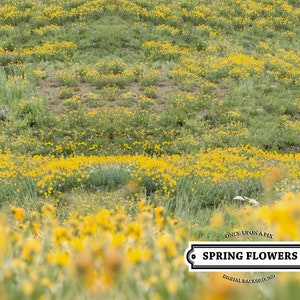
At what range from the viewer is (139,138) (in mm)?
10781

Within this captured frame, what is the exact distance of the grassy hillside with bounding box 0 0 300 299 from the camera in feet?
6.95

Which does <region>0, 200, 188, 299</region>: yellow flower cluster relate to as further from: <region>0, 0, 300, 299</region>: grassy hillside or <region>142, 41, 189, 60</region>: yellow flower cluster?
<region>142, 41, 189, 60</region>: yellow flower cluster

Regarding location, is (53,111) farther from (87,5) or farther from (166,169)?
(87,5)

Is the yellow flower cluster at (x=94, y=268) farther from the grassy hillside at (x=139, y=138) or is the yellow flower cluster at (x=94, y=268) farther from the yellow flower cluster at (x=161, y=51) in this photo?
the yellow flower cluster at (x=161, y=51)

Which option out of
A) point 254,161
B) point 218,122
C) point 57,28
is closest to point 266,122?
point 218,122

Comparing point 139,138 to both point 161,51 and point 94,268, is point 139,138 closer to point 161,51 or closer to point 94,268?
point 161,51

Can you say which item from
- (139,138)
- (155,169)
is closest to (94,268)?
(155,169)

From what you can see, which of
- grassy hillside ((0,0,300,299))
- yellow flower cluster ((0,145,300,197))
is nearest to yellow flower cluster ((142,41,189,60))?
grassy hillside ((0,0,300,299))

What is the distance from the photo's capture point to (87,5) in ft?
58.5

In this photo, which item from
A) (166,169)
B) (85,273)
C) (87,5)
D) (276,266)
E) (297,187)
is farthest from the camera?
(87,5)

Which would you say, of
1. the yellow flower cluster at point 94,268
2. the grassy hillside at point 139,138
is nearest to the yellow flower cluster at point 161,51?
the grassy hillside at point 139,138

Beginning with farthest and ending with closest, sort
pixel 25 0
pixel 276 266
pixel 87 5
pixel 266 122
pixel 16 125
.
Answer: pixel 25 0 → pixel 87 5 → pixel 266 122 → pixel 16 125 → pixel 276 266

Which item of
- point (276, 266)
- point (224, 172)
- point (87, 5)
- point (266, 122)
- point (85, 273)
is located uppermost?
point (85, 273)

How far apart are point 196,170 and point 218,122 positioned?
4388 millimetres
